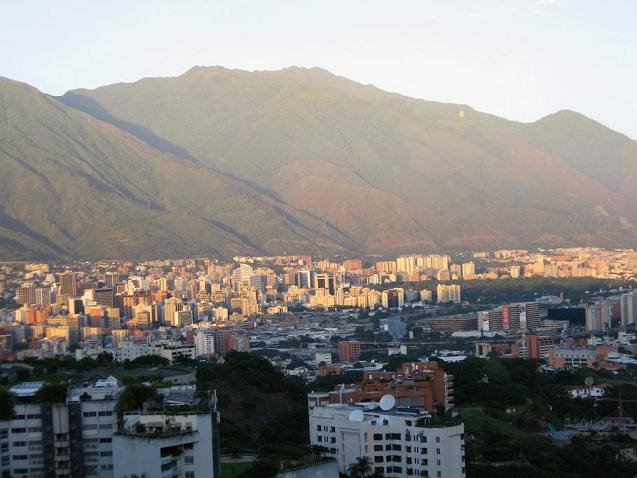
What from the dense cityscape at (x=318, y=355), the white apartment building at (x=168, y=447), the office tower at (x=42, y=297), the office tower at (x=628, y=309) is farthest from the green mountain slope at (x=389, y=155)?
the white apartment building at (x=168, y=447)

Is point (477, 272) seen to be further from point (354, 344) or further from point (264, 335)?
point (354, 344)

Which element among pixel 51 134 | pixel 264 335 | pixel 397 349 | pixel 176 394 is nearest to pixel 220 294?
pixel 264 335

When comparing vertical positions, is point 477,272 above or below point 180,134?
below

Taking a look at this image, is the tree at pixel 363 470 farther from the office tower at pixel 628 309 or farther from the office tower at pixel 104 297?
the office tower at pixel 104 297

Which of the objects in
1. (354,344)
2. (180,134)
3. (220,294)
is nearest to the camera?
(354,344)

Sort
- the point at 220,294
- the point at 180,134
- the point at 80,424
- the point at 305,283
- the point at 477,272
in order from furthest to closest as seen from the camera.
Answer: the point at 180,134 → the point at 477,272 → the point at 305,283 → the point at 220,294 → the point at 80,424

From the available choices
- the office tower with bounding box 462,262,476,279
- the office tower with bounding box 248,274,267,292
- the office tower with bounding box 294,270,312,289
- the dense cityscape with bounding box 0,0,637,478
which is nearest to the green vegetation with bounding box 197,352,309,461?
the dense cityscape with bounding box 0,0,637,478

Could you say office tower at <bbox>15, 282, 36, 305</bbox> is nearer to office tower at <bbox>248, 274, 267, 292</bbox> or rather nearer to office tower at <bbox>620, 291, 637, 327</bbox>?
office tower at <bbox>248, 274, 267, 292</bbox>

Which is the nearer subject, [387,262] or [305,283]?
[305,283]
